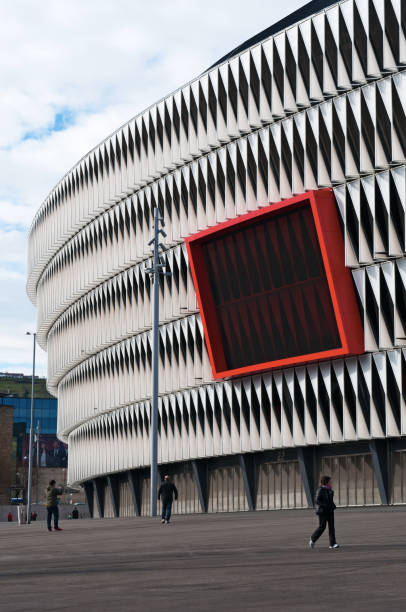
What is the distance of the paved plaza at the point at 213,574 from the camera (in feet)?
38.1

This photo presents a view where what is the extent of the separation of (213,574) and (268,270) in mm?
37621

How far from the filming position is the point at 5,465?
128 metres

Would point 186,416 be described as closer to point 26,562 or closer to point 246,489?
point 246,489

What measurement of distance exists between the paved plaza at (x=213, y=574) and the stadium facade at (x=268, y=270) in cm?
2315

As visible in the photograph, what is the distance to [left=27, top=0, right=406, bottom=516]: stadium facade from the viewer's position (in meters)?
47.9

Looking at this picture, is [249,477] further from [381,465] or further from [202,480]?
[381,465]

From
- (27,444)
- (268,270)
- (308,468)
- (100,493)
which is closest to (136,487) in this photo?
(100,493)

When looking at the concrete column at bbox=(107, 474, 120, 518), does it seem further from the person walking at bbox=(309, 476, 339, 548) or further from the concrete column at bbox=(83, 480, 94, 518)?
the person walking at bbox=(309, 476, 339, 548)

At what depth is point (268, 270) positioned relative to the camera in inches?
2056

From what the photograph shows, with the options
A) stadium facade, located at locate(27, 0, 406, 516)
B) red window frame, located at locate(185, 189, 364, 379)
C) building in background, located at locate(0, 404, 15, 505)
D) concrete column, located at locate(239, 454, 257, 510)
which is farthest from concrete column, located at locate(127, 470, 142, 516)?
building in background, located at locate(0, 404, 15, 505)

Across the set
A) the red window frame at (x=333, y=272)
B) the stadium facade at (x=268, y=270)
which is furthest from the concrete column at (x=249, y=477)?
the red window frame at (x=333, y=272)

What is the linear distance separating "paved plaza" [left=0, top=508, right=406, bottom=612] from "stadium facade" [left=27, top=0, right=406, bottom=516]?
23152 mm

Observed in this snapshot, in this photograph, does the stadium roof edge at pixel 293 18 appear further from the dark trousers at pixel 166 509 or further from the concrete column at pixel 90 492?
the dark trousers at pixel 166 509

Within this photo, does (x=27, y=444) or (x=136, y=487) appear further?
(x=27, y=444)
